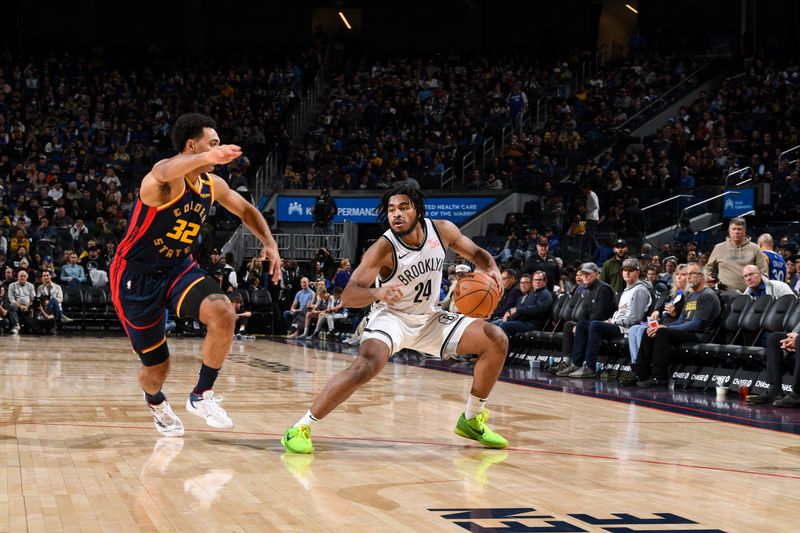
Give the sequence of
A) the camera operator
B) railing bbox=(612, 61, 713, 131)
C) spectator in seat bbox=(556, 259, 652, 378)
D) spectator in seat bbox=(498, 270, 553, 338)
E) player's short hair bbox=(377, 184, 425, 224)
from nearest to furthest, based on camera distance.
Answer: player's short hair bbox=(377, 184, 425, 224)
spectator in seat bbox=(556, 259, 652, 378)
spectator in seat bbox=(498, 270, 553, 338)
the camera operator
railing bbox=(612, 61, 713, 131)

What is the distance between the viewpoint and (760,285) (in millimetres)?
9391

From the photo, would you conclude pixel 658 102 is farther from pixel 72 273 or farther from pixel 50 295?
pixel 50 295

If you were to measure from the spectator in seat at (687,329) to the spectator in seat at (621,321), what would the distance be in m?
0.86

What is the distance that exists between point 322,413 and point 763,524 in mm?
2365

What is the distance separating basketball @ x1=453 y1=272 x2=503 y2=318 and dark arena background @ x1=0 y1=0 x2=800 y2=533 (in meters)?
0.18

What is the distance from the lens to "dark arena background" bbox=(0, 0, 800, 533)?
443 centimetres

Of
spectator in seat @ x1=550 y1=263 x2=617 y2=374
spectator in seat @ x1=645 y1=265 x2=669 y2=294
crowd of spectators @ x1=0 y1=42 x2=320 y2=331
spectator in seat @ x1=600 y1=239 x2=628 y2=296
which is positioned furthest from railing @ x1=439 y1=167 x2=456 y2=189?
spectator in seat @ x1=550 y1=263 x2=617 y2=374

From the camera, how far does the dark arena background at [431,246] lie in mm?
4426

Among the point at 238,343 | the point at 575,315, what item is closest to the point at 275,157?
the point at 238,343

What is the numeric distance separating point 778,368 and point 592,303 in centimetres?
312

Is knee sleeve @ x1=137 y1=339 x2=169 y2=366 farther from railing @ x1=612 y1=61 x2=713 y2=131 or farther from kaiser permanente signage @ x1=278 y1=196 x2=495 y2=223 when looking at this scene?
railing @ x1=612 y1=61 x2=713 y2=131

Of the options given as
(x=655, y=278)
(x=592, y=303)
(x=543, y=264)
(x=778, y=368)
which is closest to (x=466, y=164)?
(x=543, y=264)

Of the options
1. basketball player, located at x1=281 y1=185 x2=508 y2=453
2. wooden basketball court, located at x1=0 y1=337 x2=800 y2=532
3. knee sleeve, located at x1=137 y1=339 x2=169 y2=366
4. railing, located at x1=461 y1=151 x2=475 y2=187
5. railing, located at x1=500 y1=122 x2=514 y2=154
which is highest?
railing, located at x1=500 y1=122 x2=514 y2=154

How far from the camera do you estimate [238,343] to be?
54.7 feet
